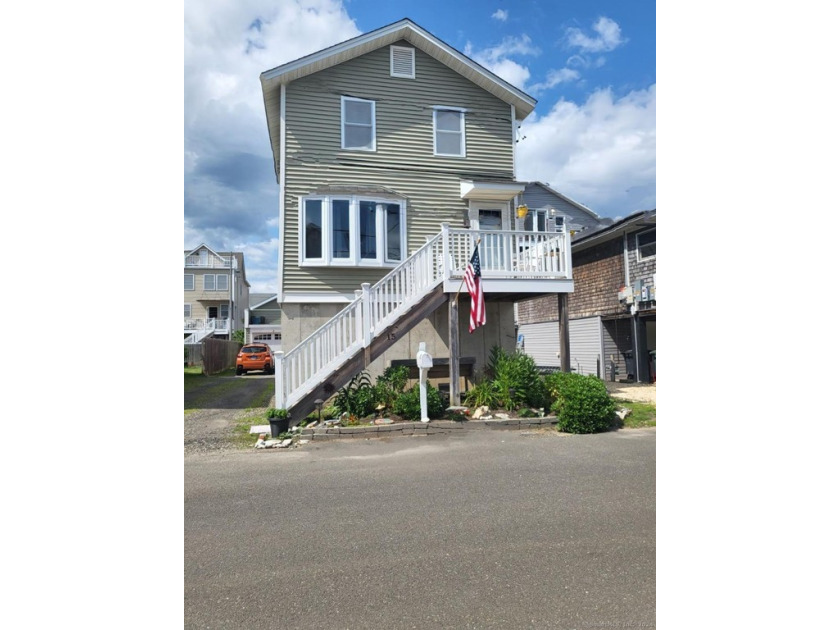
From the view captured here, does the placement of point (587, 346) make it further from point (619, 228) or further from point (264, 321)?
point (264, 321)

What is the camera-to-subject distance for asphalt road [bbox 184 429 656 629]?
8.04 feet

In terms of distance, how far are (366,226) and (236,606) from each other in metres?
8.50

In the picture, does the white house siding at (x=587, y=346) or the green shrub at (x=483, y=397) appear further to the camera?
the white house siding at (x=587, y=346)

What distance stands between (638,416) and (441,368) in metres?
3.52

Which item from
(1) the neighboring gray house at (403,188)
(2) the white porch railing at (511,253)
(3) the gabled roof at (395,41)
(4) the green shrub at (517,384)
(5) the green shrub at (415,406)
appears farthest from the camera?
(3) the gabled roof at (395,41)

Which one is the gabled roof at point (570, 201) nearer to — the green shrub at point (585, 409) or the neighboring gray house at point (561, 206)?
the neighboring gray house at point (561, 206)

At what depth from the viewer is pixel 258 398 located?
503 inches

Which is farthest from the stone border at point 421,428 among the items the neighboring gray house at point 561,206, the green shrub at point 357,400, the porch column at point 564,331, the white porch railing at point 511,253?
the neighboring gray house at point 561,206

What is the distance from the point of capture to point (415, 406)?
779cm

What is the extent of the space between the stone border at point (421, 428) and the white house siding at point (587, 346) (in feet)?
27.2

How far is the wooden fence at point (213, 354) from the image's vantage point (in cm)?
2142

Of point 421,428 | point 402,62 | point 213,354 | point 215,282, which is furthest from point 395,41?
point 215,282
